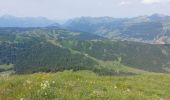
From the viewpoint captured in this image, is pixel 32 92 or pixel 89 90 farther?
pixel 89 90

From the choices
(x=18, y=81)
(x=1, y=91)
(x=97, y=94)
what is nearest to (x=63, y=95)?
(x=97, y=94)

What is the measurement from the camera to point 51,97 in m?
13.7

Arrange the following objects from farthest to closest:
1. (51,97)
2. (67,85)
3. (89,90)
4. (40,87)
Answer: (67,85) → (89,90) → (40,87) → (51,97)

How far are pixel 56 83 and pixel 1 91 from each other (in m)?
2.78

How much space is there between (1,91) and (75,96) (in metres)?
3.67

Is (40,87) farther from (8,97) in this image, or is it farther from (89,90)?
(89,90)

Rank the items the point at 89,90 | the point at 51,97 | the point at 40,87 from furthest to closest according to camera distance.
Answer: the point at 89,90 < the point at 40,87 < the point at 51,97

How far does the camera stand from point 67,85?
688 inches

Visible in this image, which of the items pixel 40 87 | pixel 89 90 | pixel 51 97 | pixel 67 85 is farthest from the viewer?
pixel 67 85

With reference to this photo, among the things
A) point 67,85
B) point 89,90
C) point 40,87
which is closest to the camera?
point 40,87

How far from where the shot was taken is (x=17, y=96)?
1402 cm

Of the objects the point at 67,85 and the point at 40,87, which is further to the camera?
the point at 67,85

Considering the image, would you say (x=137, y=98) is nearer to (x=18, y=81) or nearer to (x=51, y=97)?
(x=51, y=97)

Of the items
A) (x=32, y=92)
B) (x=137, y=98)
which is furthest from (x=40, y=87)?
(x=137, y=98)
